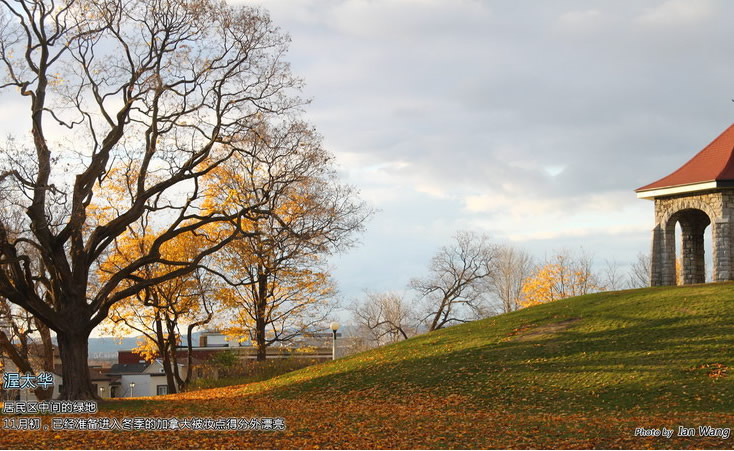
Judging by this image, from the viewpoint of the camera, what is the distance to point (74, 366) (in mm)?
20109

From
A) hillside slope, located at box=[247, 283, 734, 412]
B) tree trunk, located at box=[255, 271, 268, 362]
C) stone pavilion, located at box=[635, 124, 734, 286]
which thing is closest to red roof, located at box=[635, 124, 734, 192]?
stone pavilion, located at box=[635, 124, 734, 286]

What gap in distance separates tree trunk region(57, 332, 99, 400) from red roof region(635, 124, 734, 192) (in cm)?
2237

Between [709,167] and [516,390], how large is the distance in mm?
15089

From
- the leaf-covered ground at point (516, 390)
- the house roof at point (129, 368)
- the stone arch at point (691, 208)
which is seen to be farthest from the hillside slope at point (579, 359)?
the house roof at point (129, 368)

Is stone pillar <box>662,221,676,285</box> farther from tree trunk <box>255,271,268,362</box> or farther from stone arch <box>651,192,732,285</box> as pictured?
tree trunk <box>255,271,268,362</box>

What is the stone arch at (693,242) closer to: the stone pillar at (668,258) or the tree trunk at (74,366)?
the stone pillar at (668,258)

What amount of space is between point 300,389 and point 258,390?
2.39 m

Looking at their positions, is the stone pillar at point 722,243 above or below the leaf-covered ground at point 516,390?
above

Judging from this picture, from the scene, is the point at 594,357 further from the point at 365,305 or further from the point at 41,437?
the point at 365,305

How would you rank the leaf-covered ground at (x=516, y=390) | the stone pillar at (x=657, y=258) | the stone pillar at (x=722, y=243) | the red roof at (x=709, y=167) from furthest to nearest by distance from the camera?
1. the stone pillar at (x=657, y=258)
2. the red roof at (x=709, y=167)
3. the stone pillar at (x=722, y=243)
4. the leaf-covered ground at (x=516, y=390)

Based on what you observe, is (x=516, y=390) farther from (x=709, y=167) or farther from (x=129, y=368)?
(x=129, y=368)

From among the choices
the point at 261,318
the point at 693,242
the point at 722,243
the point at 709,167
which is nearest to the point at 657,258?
the point at 722,243

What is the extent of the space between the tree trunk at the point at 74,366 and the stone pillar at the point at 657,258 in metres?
21.5

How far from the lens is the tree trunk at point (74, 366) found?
19953mm
